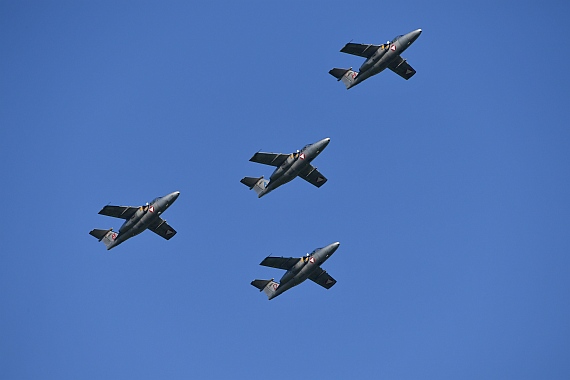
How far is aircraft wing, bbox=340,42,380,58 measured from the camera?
316 feet

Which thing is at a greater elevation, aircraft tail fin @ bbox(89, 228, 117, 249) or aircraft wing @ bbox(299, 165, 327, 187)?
aircraft wing @ bbox(299, 165, 327, 187)

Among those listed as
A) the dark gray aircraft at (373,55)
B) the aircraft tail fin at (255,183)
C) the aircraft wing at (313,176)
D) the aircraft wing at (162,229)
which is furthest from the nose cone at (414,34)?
the aircraft wing at (162,229)

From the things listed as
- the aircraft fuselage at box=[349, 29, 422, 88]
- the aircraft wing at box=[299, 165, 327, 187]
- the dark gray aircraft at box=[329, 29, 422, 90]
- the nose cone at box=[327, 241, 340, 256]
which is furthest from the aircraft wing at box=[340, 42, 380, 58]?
the nose cone at box=[327, 241, 340, 256]

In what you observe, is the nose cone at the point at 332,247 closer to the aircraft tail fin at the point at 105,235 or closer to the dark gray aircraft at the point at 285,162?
the dark gray aircraft at the point at 285,162

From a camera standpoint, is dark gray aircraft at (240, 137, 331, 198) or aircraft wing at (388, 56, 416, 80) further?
aircraft wing at (388, 56, 416, 80)

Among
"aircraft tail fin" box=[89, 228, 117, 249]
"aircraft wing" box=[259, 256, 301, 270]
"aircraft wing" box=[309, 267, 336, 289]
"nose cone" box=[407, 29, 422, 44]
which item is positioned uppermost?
"nose cone" box=[407, 29, 422, 44]

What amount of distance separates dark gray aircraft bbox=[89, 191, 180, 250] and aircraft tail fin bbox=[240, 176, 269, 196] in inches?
386

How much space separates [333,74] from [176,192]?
23.3 meters

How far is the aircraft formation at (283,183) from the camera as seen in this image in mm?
90375

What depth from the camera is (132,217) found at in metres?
91.2

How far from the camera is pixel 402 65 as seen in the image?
337ft

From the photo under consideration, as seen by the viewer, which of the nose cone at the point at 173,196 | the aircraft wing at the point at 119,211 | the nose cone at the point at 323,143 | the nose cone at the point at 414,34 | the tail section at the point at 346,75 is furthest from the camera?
the tail section at the point at 346,75

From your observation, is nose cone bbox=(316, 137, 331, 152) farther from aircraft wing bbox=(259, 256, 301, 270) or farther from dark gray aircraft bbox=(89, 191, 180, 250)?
dark gray aircraft bbox=(89, 191, 180, 250)

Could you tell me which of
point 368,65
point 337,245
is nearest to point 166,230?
point 337,245
